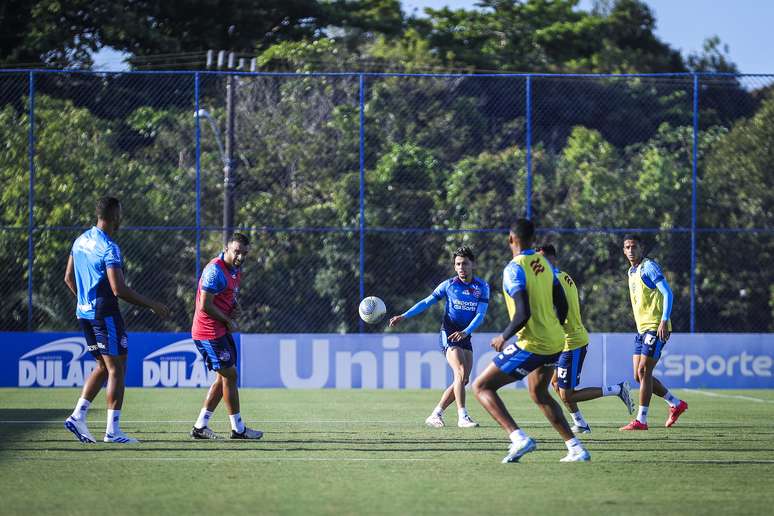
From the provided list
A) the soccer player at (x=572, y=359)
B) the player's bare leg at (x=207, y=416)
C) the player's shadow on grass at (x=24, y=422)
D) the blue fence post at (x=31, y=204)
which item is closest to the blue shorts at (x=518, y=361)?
the soccer player at (x=572, y=359)

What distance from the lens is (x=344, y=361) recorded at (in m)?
21.3

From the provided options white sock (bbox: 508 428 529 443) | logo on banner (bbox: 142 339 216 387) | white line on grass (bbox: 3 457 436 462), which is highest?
white sock (bbox: 508 428 529 443)

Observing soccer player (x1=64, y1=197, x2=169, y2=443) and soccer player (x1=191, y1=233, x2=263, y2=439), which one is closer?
soccer player (x1=64, y1=197, x2=169, y2=443)

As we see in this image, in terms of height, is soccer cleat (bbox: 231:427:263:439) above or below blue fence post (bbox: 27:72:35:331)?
below

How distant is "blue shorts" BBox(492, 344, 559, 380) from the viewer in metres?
9.55

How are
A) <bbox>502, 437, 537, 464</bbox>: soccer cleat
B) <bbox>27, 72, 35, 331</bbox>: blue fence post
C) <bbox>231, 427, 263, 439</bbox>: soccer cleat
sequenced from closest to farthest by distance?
1. <bbox>502, 437, 537, 464</bbox>: soccer cleat
2. <bbox>231, 427, 263, 439</bbox>: soccer cleat
3. <bbox>27, 72, 35, 331</bbox>: blue fence post

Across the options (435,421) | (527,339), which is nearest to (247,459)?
(527,339)

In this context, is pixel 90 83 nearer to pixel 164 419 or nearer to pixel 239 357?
pixel 239 357

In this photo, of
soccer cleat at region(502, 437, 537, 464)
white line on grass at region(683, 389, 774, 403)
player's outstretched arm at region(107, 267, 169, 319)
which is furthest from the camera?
white line on grass at region(683, 389, 774, 403)

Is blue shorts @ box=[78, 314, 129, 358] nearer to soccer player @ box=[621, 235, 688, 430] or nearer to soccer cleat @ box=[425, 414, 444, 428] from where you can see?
soccer cleat @ box=[425, 414, 444, 428]

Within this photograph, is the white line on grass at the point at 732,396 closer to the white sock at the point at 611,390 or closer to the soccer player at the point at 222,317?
the white sock at the point at 611,390

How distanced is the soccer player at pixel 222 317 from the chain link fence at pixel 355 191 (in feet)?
45.4

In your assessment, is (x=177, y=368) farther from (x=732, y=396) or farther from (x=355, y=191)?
(x=732, y=396)

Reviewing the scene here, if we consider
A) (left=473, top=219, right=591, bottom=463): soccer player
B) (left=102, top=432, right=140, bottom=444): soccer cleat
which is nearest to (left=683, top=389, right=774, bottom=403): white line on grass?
(left=473, top=219, right=591, bottom=463): soccer player
